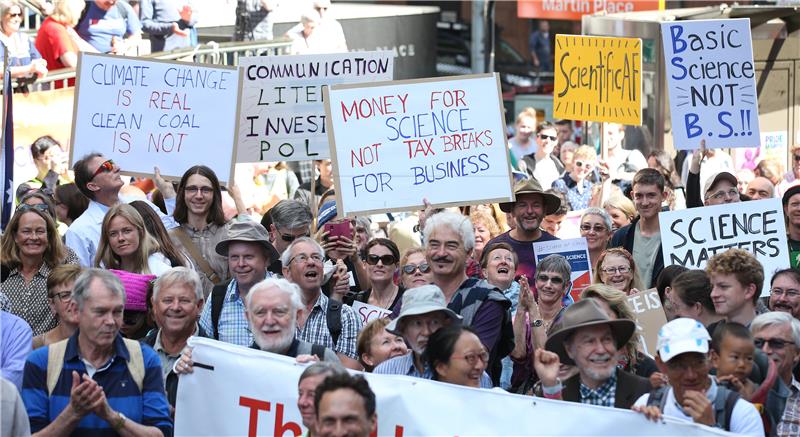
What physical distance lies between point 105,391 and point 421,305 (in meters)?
1.39

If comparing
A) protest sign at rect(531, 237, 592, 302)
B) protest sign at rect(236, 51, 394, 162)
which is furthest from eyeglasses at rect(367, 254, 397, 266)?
protest sign at rect(236, 51, 394, 162)

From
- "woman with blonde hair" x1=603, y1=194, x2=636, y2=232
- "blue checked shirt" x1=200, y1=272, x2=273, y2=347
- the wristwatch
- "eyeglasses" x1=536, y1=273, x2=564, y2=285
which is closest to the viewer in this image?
the wristwatch

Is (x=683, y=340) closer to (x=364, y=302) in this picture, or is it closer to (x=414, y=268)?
(x=414, y=268)

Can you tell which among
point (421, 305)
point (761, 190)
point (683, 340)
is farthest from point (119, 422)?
point (761, 190)

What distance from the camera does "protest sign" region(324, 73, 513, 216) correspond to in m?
9.22

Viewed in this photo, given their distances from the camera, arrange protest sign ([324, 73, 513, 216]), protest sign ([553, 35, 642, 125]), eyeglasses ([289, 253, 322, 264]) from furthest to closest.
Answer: protest sign ([553, 35, 642, 125]) < protest sign ([324, 73, 513, 216]) < eyeglasses ([289, 253, 322, 264])

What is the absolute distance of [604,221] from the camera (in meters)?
9.62

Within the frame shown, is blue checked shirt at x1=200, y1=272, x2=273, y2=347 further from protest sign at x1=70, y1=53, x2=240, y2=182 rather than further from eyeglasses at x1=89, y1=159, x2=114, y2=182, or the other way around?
protest sign at x1=70, y1=53, x2=240, y2=182

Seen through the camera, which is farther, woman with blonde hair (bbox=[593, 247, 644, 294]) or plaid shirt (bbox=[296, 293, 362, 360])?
woman with blonde hair (bbox=[593, 247, 644, 294])

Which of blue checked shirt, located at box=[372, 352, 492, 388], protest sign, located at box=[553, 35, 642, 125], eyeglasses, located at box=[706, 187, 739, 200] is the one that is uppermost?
protest sign, located at box=[553, 35, 642, 125]

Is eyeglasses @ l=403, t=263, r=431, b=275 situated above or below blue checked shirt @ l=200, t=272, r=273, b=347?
above

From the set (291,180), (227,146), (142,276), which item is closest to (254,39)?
(291,180)

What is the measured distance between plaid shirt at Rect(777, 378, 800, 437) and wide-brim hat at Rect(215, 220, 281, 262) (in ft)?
8.99

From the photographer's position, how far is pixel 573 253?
912 centimetres
